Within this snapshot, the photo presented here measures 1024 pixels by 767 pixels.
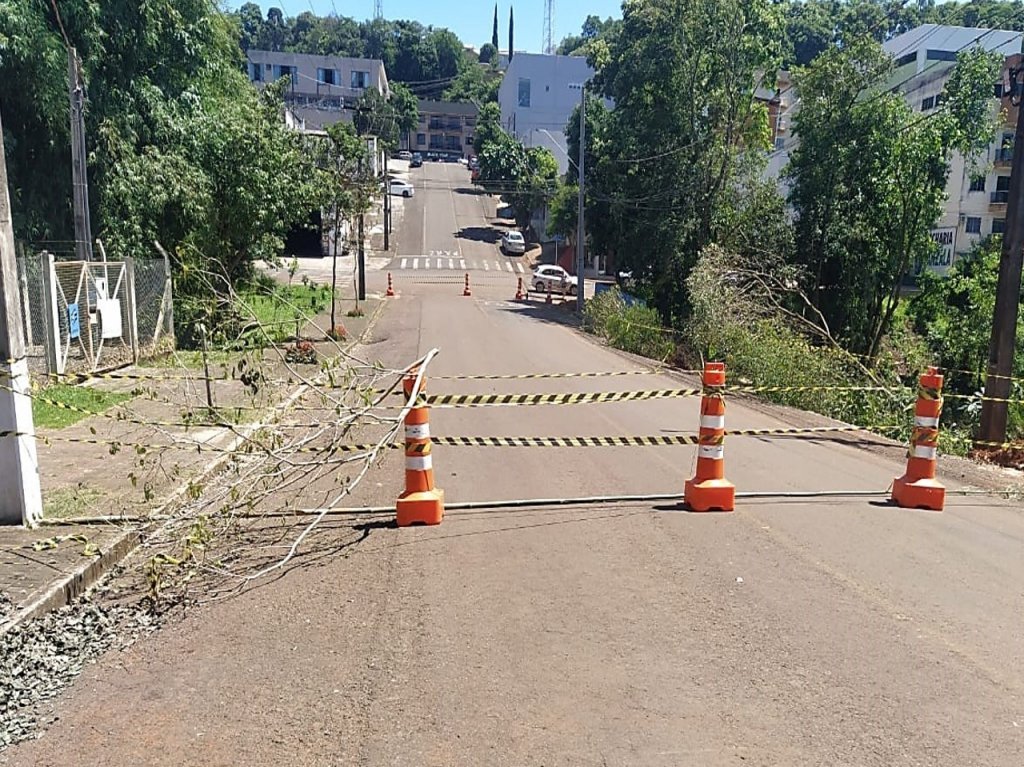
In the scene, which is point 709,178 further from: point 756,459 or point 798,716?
point 798,716

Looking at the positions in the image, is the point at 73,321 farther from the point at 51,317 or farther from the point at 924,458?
the point at 924,458

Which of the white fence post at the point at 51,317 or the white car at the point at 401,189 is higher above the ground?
the white car at the point at 401,189

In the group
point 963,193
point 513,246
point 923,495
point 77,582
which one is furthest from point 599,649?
point 513,246

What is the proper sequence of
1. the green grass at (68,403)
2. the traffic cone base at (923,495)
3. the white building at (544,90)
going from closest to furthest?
1. the traffic cone base at (923,495)
2. the green grass at (68,403)
3. the white building at (544,90)

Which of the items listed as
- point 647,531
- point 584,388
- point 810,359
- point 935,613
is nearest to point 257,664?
point 647,531

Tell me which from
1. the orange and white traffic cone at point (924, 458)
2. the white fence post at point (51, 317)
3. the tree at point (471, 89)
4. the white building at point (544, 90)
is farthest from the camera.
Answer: the tree at point (471, 89)

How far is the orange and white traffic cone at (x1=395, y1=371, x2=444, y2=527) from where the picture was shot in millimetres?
6758

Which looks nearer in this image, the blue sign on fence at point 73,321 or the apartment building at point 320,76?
the blue sign on fence at point 73,321

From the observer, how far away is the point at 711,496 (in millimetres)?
7234

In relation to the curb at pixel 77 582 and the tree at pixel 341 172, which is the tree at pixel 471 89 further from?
the curb at pixel 77 582

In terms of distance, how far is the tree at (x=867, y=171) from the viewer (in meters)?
25.5

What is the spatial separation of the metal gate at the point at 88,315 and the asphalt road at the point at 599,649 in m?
8.32

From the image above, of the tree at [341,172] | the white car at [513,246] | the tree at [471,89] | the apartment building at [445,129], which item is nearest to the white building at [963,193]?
the white car at [513,246]

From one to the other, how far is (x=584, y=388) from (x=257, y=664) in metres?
11.6
